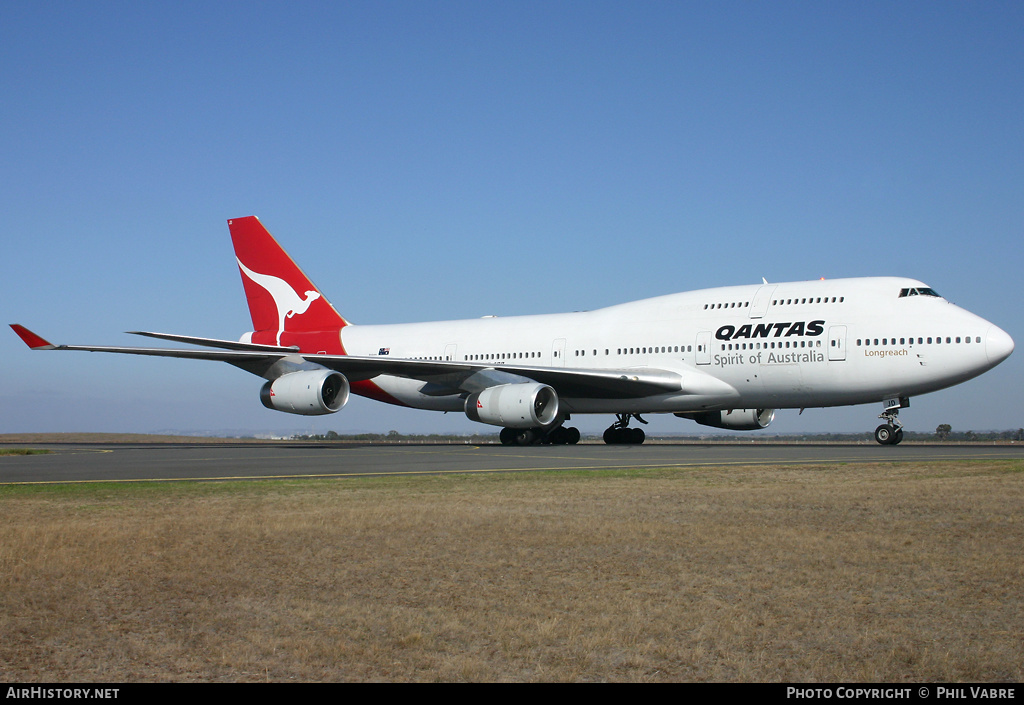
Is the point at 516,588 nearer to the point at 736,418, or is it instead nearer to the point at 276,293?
the point at 736,418

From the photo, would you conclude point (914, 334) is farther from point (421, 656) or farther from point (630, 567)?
point (421, 656)

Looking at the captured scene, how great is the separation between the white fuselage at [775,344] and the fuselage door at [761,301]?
3 cm

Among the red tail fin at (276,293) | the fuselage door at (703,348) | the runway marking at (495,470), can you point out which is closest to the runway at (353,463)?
the runway marking at (495,470)

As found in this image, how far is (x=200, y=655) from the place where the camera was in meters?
4.77

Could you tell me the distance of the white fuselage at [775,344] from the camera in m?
23.6

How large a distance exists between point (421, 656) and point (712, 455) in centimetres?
1619

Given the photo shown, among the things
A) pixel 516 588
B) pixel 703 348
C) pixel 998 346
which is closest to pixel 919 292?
pixel 998 346

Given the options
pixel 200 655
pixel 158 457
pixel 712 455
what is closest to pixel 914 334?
pixel 712 455

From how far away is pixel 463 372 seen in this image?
94.3 feet

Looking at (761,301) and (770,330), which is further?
(761,301)

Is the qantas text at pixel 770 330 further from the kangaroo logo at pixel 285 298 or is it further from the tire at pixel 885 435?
the kangaroo logo at pixel 285 298

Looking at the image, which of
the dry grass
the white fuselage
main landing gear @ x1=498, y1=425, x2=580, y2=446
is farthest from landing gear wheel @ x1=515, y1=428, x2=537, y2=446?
the dry grass

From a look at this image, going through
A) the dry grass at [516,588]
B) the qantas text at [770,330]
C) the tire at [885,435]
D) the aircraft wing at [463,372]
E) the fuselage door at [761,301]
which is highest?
the fuselage door at [761,301]

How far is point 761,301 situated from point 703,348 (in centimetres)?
213
